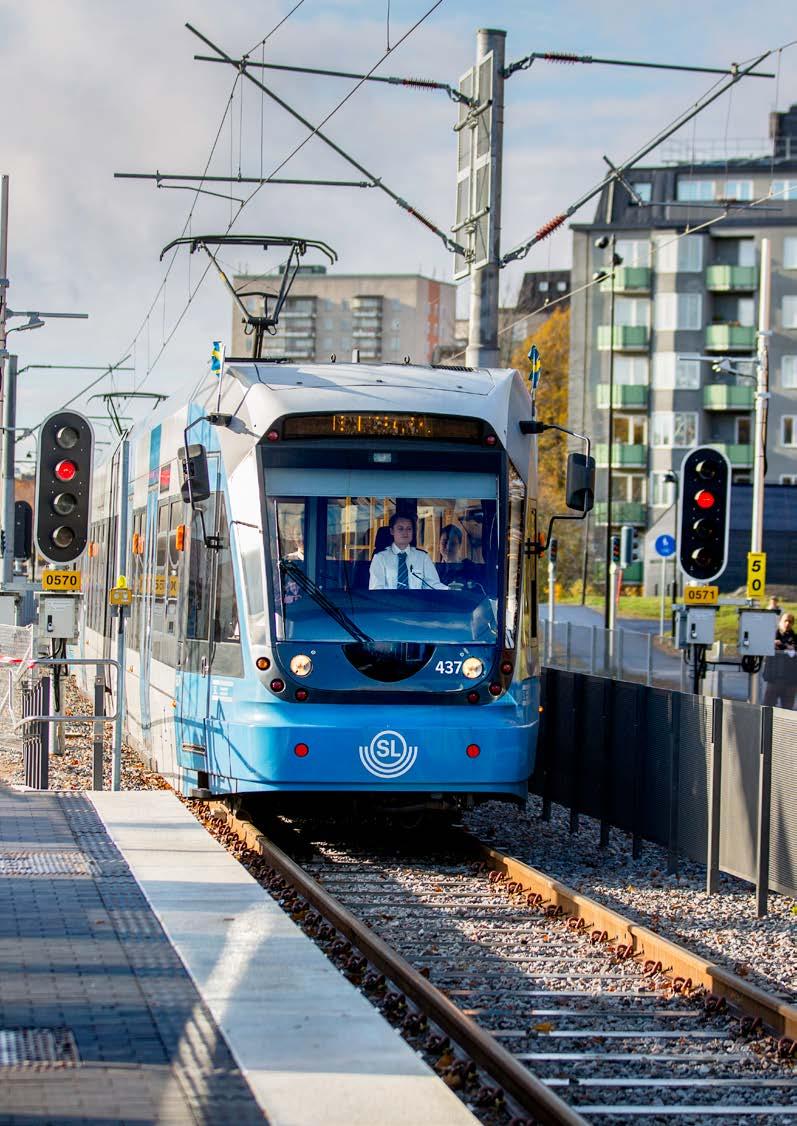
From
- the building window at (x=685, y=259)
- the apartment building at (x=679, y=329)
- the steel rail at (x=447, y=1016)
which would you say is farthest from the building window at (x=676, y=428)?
the steel rail at (x=447, y=1016)

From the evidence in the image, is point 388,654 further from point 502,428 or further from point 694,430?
point 694,430

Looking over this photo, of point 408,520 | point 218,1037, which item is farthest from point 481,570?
→ point 218,1037

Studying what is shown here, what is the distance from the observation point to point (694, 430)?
81.0 meters

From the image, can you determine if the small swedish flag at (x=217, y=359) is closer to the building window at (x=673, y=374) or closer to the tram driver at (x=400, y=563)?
the tram driver at (x=400, y=563)

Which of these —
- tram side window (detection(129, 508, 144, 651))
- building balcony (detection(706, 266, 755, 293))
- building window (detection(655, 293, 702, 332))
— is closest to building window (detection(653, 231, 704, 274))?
building balcony (detection(706, 266, 755, 293))

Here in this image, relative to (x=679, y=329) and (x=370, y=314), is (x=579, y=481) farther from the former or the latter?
(x=370, y=314)

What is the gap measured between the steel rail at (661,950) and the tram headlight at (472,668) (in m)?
1.28

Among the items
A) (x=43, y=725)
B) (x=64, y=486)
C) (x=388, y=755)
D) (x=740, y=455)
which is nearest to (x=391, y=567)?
(x=388, y=755)

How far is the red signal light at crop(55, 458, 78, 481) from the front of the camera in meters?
16.1

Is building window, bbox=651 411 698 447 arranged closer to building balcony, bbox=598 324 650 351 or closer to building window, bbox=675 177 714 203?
building balcony, bbox=598 324 650 351

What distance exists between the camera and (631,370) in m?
82.2

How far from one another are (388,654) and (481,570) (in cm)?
90

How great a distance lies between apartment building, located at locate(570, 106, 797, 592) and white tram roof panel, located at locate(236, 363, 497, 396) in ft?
214

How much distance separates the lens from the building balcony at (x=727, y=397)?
79.7 metres
